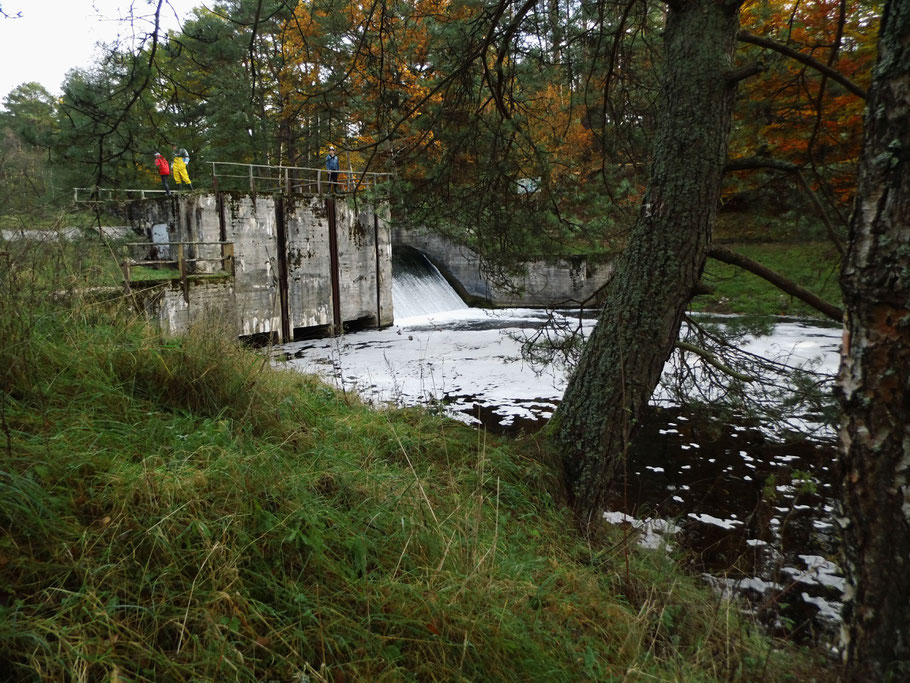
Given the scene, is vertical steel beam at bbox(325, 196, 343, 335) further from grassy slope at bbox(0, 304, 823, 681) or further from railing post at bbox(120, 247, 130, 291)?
grassy slope at bbox(0, 304, 823, 681)

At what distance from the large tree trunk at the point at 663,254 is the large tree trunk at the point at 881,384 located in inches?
69.0

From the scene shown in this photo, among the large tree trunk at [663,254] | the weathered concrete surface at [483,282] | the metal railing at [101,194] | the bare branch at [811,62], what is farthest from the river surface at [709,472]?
the weathered concrete surface at [483,282]

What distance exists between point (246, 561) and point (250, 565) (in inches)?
1.4

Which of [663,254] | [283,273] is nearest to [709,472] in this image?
[663,254]

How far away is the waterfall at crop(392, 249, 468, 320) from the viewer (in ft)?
60.7

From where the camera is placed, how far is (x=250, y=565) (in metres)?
1.86

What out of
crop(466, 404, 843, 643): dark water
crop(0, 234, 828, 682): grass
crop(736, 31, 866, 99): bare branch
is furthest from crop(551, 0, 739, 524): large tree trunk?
crop(0, 234, 828, 682): grass

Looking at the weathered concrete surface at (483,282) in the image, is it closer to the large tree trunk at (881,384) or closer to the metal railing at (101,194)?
the metal railing at (101,194)

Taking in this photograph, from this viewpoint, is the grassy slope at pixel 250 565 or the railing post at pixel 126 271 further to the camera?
the railing post at pixel 126 271

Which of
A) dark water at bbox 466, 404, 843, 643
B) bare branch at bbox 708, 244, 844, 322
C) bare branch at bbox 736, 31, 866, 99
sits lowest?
dark water at bbox 466, 404, 843, 643

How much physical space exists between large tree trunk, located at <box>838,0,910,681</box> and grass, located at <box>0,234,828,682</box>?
0.32 meters

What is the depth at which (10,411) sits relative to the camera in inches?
87.7

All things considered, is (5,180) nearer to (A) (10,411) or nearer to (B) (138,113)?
(B) (138,113)

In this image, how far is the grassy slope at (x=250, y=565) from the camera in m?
1.55
